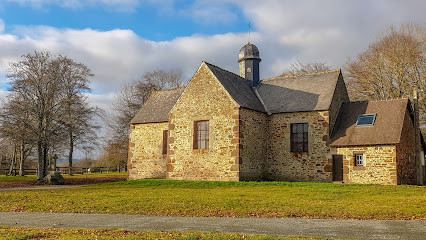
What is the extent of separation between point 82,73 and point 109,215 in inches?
922

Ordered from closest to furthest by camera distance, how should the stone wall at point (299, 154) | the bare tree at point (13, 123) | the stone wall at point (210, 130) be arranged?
the stone wall at point (210, 130)
the stone wall at point (299, 154)
the bare tree at point (13, 123)

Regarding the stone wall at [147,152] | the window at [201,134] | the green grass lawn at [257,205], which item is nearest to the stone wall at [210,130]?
the window at [201,134]

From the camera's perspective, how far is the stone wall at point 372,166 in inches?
789

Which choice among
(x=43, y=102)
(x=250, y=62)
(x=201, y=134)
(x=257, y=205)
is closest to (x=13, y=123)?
(x=43, y=102)

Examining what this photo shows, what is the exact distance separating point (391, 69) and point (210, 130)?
64.2 ft

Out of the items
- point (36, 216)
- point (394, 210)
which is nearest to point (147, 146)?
point (36, 216)

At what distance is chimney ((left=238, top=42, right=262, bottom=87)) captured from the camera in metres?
29.3

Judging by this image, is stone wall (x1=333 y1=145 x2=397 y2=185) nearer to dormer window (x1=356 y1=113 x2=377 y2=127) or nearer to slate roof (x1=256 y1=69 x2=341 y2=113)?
dormer window (x1=356 y1=113 x2=377 y2=127)

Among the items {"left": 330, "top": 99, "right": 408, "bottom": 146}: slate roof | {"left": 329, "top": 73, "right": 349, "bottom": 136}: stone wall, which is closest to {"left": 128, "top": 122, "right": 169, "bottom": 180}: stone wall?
{"left": 329, "top": 73, "right": 349, "bottom": 136}: stone wall

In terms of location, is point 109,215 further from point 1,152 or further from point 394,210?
point 1,152

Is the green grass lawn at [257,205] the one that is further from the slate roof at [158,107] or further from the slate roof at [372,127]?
the slate roof at [158,107]

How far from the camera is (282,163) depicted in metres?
24.0

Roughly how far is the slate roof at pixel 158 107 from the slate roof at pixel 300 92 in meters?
7.05

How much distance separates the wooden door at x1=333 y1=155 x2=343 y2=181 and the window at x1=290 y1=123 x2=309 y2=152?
196cm
